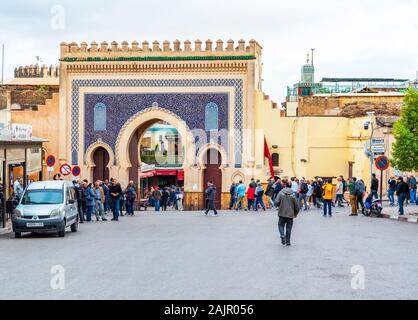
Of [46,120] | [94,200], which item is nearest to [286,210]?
[94,200]

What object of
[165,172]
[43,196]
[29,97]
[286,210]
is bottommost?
[286,210]

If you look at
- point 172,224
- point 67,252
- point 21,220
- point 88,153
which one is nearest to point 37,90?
point 88,153

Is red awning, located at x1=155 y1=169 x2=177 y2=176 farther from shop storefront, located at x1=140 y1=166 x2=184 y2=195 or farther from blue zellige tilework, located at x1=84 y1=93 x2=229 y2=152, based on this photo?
blue zellige tilework, located at x1=84 y1=93 x2=229 y2=152

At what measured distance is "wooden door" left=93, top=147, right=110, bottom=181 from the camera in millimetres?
43375

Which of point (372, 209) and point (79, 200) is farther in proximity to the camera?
point (372, 209)

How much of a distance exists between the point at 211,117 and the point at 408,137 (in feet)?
52.6

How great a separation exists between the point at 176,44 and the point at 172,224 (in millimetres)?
18128

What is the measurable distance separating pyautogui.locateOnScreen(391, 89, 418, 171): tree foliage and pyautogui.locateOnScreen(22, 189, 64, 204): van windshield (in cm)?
1182

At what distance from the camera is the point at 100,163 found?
143 ft

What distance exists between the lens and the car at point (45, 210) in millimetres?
21922
